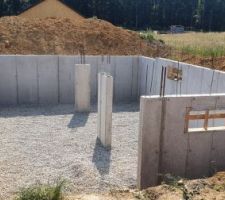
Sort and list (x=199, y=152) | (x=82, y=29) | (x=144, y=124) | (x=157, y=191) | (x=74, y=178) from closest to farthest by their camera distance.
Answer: (x=157, y=191)
(x=144, y=124)
(x=199, y=152)
(x=74, y=178)
(x=82, y=29)

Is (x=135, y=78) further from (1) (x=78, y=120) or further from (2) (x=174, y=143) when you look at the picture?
(2) (x=174, y=143)

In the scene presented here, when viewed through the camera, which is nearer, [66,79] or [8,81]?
[8,81]

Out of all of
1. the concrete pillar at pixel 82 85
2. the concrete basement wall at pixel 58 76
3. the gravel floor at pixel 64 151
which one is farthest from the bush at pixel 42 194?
the concrete basement wall at pixel 58 76

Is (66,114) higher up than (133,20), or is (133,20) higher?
(133,20)

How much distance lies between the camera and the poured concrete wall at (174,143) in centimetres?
514

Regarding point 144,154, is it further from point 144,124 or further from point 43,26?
point 43,26

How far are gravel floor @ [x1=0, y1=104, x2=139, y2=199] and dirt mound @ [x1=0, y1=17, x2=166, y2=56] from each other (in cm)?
494

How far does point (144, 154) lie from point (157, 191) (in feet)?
2.75

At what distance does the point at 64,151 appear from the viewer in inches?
286

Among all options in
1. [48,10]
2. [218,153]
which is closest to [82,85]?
[218,153]

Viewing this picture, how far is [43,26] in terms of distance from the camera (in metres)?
16.0

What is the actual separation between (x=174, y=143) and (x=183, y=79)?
13.9ft

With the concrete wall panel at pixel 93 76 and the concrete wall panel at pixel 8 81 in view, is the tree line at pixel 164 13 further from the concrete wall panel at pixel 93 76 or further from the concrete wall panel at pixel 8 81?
the concrete wall panel at pixel 8 81

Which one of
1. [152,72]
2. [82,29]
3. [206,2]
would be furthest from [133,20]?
[152,72]
